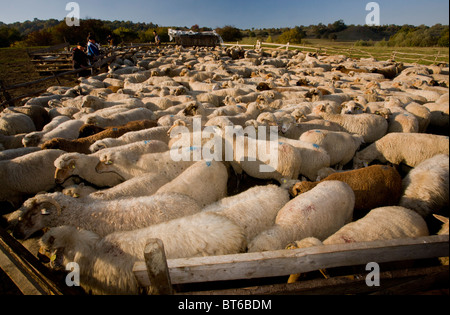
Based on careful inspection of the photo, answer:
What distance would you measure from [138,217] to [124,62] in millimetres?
19795

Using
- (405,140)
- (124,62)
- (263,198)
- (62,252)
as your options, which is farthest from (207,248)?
(124,62)

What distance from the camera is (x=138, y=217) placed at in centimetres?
334

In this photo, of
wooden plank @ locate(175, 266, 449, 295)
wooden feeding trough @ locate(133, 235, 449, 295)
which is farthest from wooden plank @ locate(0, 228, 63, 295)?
Result: wooden plank @ locate(175, 266, 449, 295)

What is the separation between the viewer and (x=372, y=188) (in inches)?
160

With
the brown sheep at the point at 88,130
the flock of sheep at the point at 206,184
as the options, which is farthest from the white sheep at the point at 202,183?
the brown sheep at the point at 88,130

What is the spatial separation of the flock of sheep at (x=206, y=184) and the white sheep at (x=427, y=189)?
21 millimetres

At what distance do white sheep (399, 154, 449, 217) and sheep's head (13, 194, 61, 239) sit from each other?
6.07 meters

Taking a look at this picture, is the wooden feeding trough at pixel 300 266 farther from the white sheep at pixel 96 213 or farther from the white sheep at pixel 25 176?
the white sheep at pixel 25 176

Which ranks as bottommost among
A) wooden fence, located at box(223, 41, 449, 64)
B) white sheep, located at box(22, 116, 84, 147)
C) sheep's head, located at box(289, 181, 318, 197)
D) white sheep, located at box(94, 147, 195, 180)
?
sheep's head, located at box(289, 181, 318, 197)

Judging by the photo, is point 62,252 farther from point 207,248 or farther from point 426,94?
point 426,94

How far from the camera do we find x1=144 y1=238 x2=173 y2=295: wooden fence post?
67.3 inches

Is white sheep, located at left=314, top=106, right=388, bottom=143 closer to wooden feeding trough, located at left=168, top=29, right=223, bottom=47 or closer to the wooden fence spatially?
the wooden fence

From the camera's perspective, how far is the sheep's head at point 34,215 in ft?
10.7

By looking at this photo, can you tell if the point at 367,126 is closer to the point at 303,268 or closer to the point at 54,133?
the point at 303,268
